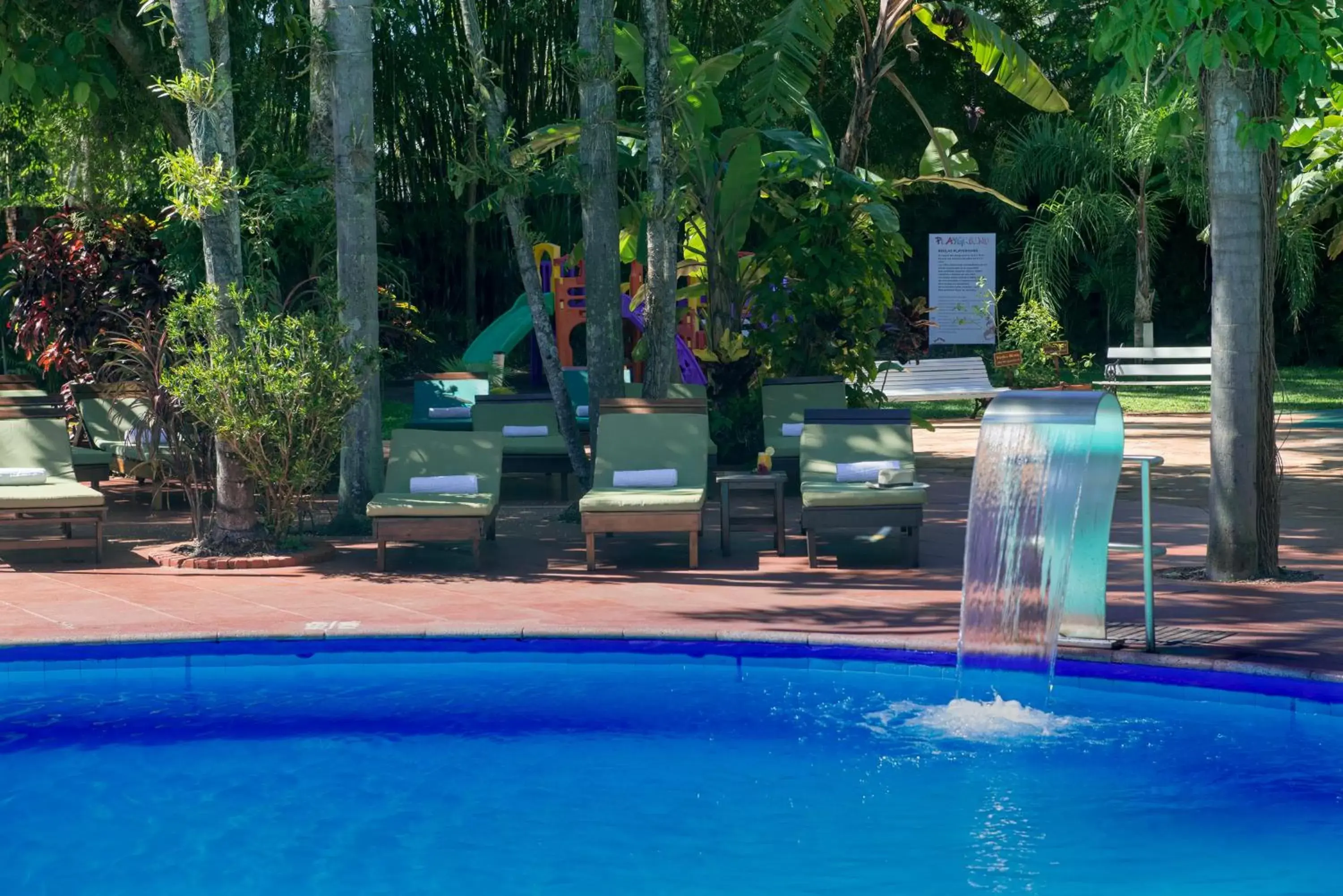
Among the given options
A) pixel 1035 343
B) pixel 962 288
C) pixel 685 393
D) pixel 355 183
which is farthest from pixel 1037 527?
pixel 962 288

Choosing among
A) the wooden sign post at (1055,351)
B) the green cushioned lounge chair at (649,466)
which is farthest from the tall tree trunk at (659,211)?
the wooden sign post at (1055,351)

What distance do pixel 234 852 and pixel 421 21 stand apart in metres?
20.1

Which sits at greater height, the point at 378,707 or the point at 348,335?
the point at 348,335

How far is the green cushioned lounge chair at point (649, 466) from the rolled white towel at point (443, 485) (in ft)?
2.92

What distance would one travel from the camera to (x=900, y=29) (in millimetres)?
18953

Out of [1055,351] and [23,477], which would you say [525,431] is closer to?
[23,477]

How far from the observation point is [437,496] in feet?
36.0

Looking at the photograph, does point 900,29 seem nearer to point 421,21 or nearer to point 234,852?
point 421,21

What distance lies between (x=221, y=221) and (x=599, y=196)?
117 inches

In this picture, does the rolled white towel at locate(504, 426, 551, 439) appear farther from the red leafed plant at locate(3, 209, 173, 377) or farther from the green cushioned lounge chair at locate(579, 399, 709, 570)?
the red leafed plant at locate(3, 209, 173, 377)

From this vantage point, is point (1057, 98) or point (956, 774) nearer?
point (956, 774)

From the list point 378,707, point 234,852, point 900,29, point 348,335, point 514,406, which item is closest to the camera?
point 234,852

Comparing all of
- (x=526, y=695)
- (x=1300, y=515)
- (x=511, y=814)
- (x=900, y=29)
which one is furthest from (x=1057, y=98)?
(x=511, y=814)

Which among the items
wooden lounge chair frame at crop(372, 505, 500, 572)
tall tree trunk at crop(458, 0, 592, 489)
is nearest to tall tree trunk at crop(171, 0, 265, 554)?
wooden lounge chair frame at crop(372, 505, 500, 572)
